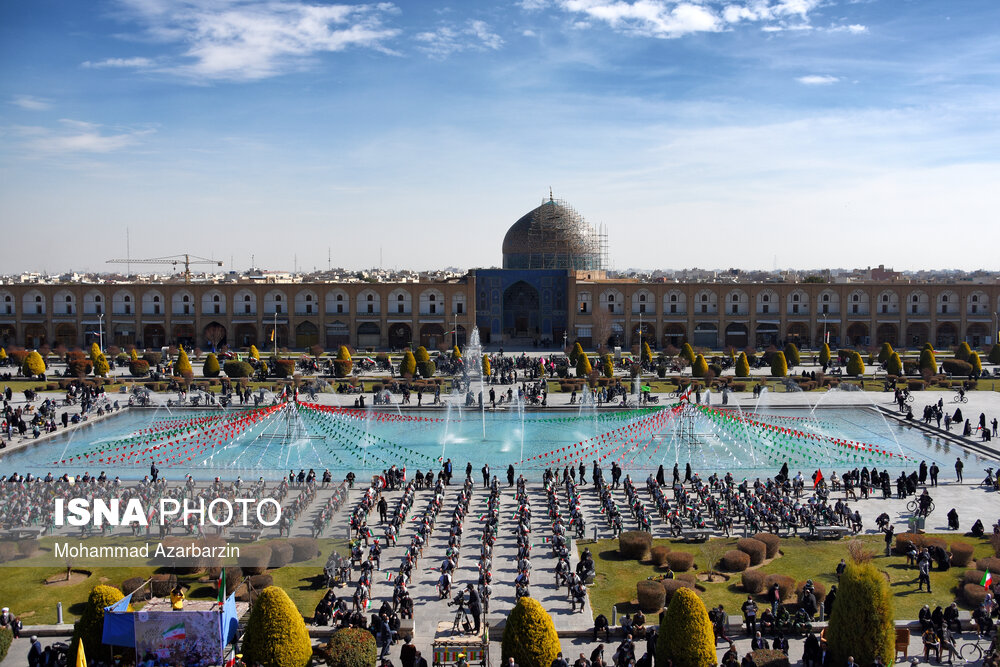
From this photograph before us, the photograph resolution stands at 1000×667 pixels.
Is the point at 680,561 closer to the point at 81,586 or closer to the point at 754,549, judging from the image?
the point at 754,549

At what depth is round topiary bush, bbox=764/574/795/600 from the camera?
51.1 feet

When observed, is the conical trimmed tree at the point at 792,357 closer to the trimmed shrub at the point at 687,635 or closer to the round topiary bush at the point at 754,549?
the round topiary bush at the point at 754,549

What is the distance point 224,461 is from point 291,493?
580cm

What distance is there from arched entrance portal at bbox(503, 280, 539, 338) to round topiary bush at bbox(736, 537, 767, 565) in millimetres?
46240

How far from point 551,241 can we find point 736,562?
1932 inches

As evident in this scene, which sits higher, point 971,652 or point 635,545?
point 635,545

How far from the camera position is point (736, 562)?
17.3m

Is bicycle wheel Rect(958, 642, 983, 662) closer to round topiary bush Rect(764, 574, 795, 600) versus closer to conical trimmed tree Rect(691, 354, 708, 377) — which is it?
round topiary bush Rect(764, 574, 795, 600)

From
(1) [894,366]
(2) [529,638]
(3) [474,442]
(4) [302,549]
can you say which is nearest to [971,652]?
(2) [529,638]

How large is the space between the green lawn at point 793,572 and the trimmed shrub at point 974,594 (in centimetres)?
17

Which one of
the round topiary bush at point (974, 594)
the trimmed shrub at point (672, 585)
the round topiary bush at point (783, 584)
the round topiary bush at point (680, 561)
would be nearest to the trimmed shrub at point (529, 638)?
the trimmed shrub at point (672, 585)

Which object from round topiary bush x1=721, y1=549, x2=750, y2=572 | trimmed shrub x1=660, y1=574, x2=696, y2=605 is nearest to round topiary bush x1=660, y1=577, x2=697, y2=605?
trimmed shrub x1=660, y1=574, x2=696, y2=605

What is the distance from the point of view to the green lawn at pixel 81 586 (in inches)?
619

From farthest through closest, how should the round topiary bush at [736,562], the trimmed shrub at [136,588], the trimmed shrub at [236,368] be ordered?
1. the trimmed shrub at [236,368]
2. the round topiary bush at [736,562]
3. the trimmed shrub at [136,588]
